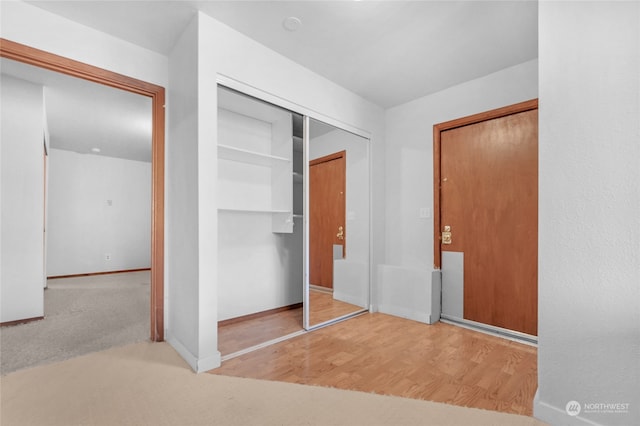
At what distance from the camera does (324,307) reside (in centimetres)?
330

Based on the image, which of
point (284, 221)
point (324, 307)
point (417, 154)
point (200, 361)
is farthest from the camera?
point (417, 154)

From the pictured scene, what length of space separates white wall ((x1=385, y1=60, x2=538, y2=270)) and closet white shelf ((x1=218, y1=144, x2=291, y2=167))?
142cm

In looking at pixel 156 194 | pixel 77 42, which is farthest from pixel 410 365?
pixel 77 42

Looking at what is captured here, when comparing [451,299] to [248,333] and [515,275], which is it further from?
[248,333]

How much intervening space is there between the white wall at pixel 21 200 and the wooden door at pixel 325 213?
2.98m

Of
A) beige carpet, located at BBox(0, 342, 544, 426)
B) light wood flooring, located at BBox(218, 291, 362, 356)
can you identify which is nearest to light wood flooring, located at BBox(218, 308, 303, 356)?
light wood flooring, located at BBox(218, 291, 362, 356)

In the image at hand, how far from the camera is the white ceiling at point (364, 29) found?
2143 millimetres

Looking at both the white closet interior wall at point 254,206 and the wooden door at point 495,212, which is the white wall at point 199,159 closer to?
the white closet interior wall at point 254,206

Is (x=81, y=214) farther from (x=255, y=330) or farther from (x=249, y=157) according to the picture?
(x=255, y=330)

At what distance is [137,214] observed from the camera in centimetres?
700

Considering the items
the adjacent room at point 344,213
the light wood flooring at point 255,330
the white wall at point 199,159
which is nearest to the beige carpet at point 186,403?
the adjacent room at point 344,213

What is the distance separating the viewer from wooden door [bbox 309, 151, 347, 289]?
10.3 ft

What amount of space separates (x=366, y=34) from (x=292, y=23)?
0.60 metres

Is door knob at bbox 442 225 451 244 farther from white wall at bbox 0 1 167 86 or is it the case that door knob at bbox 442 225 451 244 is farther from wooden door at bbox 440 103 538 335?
white wall at bbox 0 1 167 86
